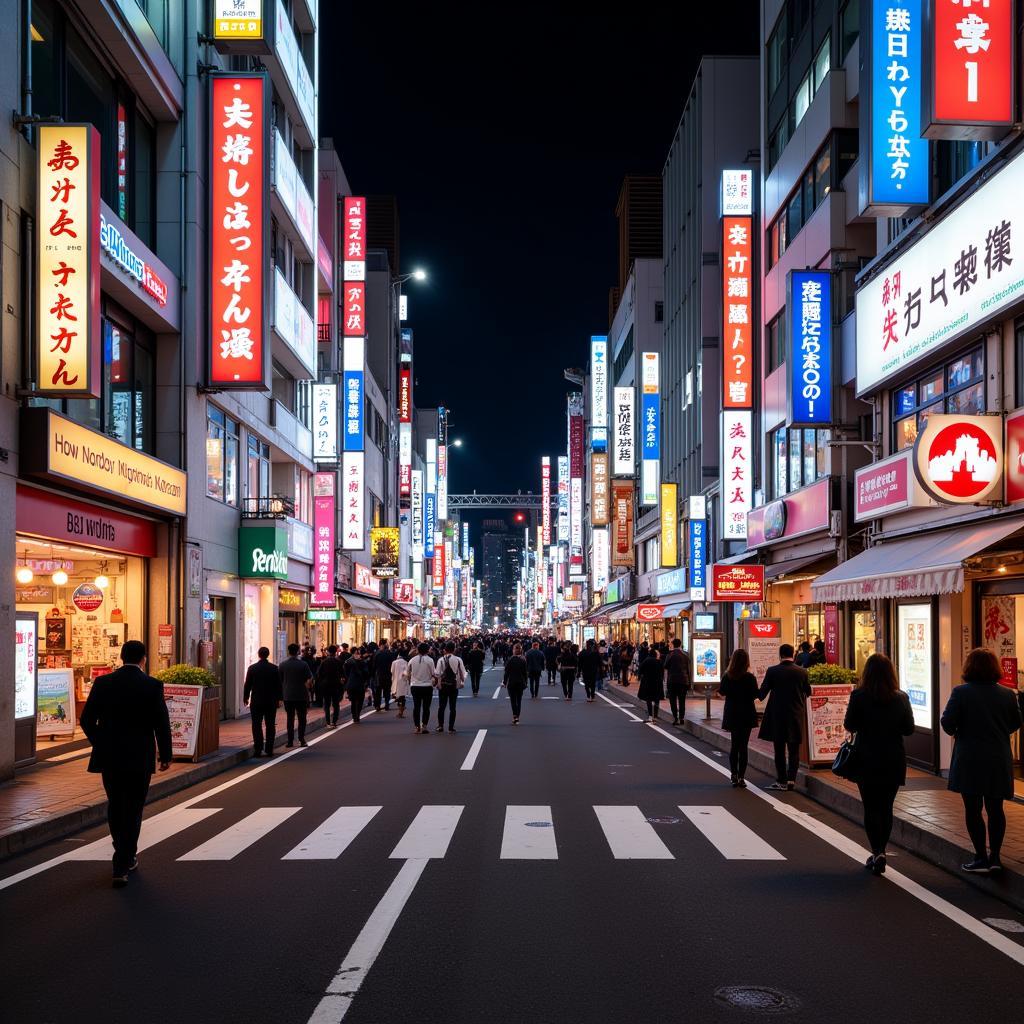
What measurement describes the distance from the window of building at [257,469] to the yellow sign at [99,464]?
671 centimetres

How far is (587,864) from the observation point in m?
9.49

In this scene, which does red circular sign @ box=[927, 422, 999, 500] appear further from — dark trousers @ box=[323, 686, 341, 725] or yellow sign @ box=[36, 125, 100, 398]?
dark trousers @ box=[323, 686, 341, 725]

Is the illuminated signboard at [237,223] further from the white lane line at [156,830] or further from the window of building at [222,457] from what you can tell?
the white lane line at [156,830]

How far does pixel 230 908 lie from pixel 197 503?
1568 centimetres

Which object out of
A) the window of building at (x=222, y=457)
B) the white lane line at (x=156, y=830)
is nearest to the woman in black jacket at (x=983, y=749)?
the white lane line at (x=156, y=830)

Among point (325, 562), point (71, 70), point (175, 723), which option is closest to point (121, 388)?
point (71, 70)

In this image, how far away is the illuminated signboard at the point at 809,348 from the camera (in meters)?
21.7

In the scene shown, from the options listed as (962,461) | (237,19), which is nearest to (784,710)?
(962,461)

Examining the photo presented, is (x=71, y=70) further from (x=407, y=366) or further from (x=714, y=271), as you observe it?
(x=407, y=366)

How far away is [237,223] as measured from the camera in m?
22.5

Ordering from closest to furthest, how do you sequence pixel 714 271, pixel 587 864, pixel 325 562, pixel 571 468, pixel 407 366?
pixel 587 864 < pixel 325 562 < pixel 714 271 < pixel 407 366 < pixel 571 468

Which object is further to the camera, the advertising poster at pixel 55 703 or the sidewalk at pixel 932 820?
the advertising poster at pixel 55 703

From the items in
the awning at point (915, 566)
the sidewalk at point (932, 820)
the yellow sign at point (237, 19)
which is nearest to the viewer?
the sidewalk at point (932, 820)

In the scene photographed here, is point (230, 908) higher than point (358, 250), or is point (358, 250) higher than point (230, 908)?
point (358, 250)
